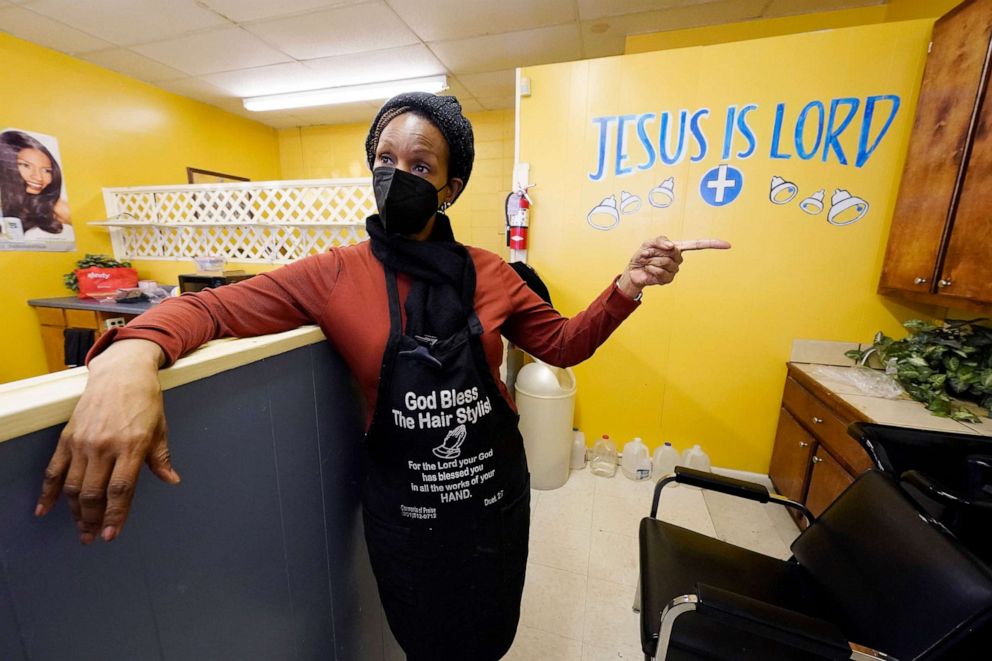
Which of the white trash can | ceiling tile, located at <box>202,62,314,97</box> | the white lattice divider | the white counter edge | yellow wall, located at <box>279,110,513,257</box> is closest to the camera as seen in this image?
the white counter edge

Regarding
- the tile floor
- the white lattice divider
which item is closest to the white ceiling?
the white lattice divider

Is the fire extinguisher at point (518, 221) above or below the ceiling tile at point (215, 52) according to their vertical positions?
below

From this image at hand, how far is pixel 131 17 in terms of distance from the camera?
2.48 metres

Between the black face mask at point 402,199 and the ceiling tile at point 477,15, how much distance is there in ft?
7.36

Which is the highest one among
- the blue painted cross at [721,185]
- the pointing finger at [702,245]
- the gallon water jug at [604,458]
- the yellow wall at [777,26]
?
the yellow wall at [777,26]

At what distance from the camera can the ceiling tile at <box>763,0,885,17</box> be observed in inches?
87.8

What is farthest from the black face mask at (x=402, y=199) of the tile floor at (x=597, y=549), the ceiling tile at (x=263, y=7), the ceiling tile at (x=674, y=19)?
the ceiling tile at (x=674, y=19)

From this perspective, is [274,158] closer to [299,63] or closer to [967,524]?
[299,63]

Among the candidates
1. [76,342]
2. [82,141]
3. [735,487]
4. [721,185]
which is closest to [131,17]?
[82,141]

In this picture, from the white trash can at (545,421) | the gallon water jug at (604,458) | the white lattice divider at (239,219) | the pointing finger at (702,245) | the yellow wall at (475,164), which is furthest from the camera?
the yellow wall at (475,164)

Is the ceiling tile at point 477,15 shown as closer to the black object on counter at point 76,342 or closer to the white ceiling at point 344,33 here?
the white ceiling at point 344,33

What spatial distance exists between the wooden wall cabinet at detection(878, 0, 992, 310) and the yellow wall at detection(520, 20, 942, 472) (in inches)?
4.7

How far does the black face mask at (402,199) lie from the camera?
0.79m

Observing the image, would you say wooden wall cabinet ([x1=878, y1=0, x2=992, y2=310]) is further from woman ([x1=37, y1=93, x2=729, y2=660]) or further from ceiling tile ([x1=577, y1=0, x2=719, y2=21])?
woman ([x1=37, y1=93, x2=729, y2=660])
